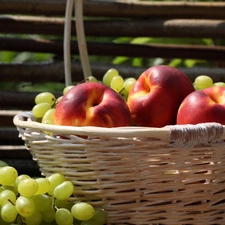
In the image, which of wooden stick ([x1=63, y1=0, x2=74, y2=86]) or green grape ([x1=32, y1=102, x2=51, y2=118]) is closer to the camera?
green grape ([x1=32, y1=102, x2=51, y2=118])

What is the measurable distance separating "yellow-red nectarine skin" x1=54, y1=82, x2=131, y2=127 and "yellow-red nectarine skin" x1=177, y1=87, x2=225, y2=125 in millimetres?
109

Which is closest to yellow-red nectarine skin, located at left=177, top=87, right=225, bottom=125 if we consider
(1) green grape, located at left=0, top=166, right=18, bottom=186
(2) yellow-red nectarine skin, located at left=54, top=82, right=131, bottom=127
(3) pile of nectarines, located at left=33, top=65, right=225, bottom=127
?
(3) pile of nectarines, located at left=33, top=65, right=225, bottom=127

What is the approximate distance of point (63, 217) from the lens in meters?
1.12

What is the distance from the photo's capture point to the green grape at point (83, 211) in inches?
43.9

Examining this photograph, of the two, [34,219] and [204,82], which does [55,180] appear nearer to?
[34,219]

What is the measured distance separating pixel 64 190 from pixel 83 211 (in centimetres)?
6

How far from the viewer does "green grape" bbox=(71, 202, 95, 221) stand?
111cm

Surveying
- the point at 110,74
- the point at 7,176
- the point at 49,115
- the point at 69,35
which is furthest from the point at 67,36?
the point at 7,176

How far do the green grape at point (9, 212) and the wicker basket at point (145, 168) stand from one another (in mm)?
131

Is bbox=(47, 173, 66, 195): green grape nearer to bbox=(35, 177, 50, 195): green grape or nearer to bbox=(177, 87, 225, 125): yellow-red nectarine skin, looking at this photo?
bbox=(35, 177, 50, 195): green grape

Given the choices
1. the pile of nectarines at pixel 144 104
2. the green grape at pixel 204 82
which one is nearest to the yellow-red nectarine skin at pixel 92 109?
the pile of nectarines at pixel 144 104

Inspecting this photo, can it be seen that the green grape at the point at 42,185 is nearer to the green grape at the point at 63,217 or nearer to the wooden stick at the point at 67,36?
the green grape at the point at 63,217

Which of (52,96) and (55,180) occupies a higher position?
(52,96)

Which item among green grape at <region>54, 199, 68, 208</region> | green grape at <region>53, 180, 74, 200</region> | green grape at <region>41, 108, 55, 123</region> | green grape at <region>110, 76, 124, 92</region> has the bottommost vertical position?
green grape at <region>54, 199, 68, 208</region>
